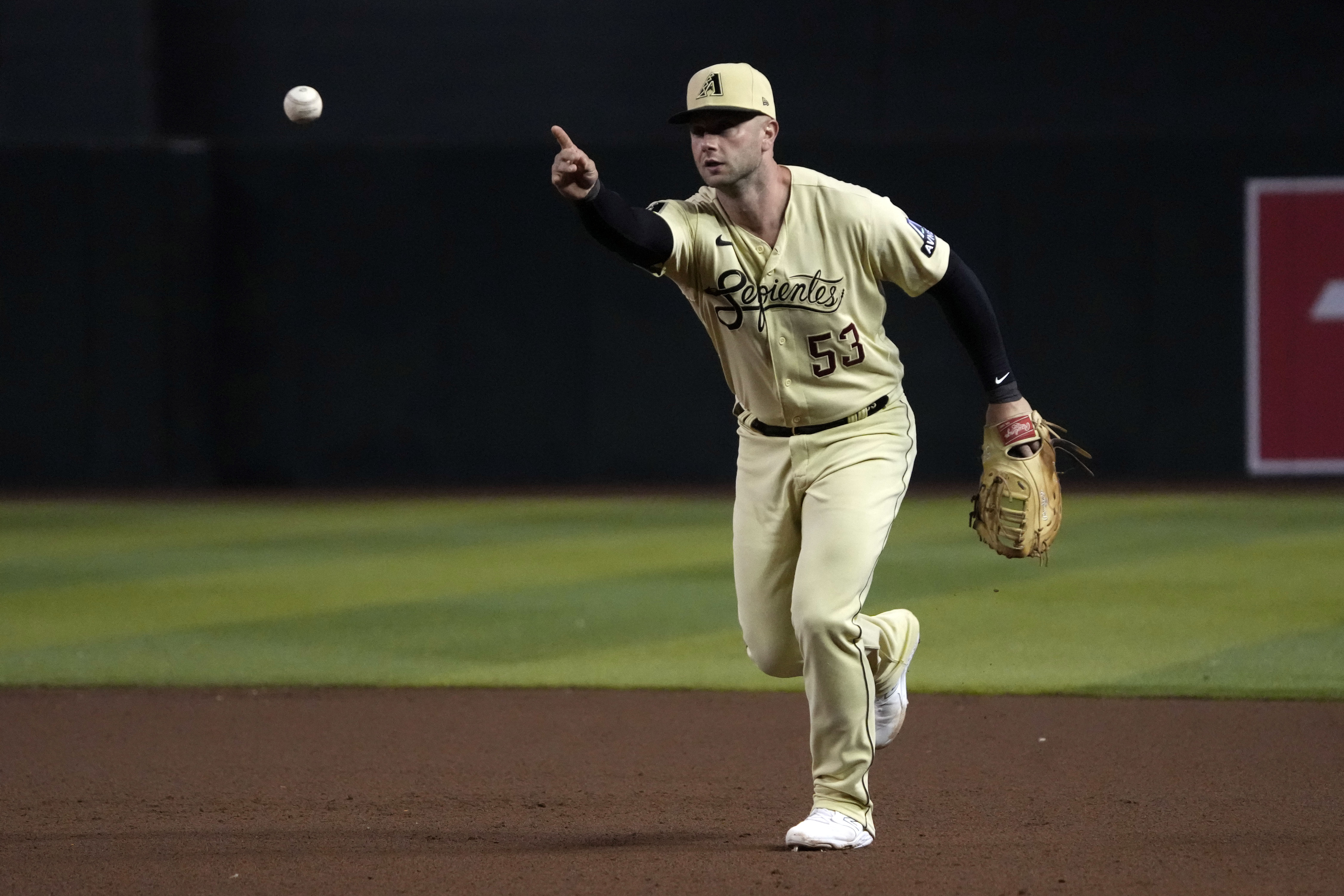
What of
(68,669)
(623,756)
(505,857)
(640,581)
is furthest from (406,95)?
(505,857)

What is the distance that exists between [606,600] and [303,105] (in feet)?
10.8

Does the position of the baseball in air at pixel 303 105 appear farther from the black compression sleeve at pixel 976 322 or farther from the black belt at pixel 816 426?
the black compression sleeve at pixel 976 322

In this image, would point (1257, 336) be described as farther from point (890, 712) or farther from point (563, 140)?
point (563, 140)

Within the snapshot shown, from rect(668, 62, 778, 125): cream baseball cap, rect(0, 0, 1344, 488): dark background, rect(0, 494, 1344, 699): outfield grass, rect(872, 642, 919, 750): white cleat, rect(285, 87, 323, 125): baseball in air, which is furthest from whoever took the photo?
rect(0, 0, 1344, 488): dark background

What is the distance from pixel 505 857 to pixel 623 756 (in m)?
1.41

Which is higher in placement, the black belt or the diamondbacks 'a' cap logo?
the diamondbacks 'a' cap logo

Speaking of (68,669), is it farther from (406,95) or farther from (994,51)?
(994,51)

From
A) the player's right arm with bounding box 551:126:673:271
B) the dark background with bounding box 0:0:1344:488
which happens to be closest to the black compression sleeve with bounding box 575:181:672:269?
the player's right arm with bounding box 551:126:673:271

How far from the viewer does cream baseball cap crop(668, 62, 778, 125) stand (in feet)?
13.9

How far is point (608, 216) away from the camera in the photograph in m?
4.14

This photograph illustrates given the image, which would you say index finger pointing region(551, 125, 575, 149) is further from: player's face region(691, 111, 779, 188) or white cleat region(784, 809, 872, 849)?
white cleat region(784, 809, 872, 849)

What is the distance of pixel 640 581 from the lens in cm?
1004

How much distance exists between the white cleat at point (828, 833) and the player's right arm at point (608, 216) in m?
1.43

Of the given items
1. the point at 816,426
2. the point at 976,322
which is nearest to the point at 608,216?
the point at 816,426
